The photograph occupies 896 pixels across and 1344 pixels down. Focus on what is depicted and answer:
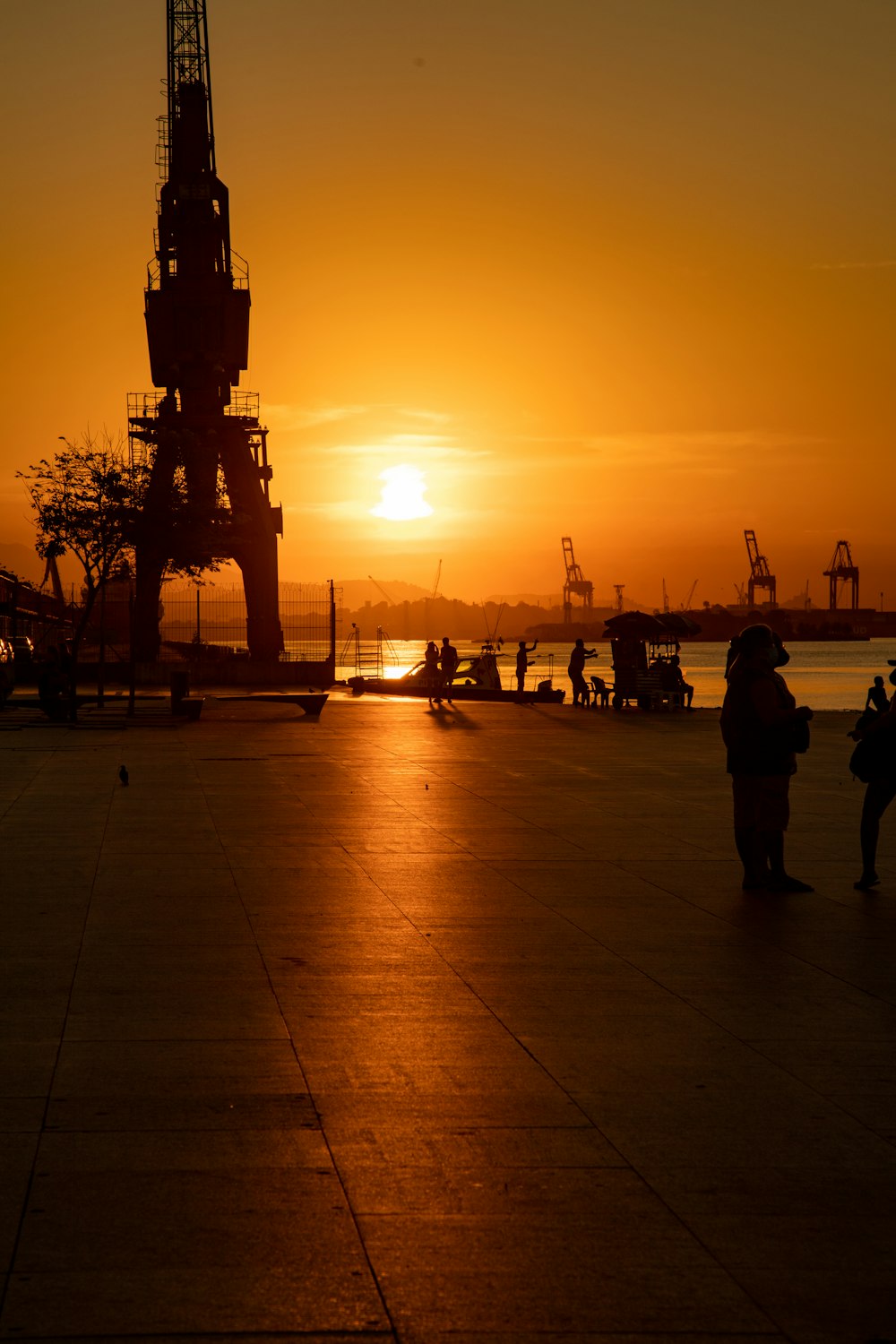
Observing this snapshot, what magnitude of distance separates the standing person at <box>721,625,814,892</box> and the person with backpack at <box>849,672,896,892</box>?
1.28 ft

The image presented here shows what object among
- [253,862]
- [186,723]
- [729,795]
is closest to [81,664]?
[186,723]

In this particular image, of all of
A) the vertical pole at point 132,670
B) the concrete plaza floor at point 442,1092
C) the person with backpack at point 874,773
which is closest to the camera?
the concrete plaza floor at point 442,1092

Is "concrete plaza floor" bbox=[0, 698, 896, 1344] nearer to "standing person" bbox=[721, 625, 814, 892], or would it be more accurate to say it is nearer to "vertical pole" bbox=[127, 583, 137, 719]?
"standing person" bbox=[721, 625, 814, 892]

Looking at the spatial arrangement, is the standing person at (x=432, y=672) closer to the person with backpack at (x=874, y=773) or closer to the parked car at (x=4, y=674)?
the parked car at (x=4, y=674)

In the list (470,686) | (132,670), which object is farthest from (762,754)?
(470,686)

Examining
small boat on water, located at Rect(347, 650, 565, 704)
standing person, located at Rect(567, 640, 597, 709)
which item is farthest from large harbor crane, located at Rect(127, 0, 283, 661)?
standing person, located at Rect(567, 640, 597, 709)

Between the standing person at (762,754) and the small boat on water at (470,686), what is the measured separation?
103 feet

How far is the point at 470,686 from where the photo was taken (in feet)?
156

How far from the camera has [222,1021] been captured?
597cm

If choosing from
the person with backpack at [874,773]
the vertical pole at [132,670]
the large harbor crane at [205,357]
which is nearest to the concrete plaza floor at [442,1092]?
the person with backpack at [874,773]

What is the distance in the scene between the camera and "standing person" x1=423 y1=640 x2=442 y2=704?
42.2m

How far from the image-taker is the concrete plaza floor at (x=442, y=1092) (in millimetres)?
3492

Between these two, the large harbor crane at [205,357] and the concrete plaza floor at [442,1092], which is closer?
the concrete plaza floor at [442,1092]

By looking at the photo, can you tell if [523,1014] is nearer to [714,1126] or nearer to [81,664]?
[714,1126]
